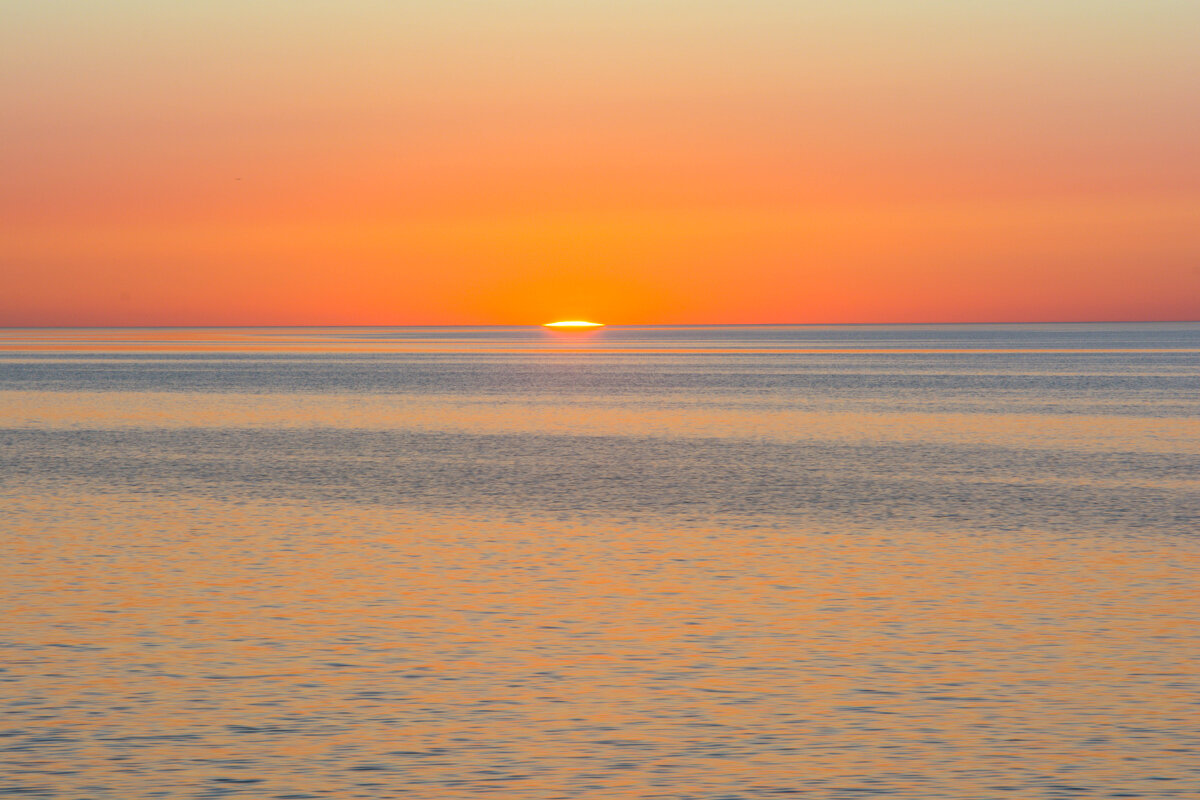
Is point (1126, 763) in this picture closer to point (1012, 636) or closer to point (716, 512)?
point (1012, 636)

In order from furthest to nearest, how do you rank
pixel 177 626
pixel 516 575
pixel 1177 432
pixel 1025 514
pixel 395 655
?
pixel 1177 432
pixel 1025 514
pixel 516 575
pixel 177 626
pixel 395 655

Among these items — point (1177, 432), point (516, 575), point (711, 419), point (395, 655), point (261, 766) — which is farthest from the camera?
point (711, 419)

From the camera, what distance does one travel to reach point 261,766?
985cm

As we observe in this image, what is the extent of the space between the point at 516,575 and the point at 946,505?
9.75m

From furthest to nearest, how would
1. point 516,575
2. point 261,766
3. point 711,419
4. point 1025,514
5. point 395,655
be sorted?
1. point 711,419
2. point 1025,514
3. point 516,575
4. point 395,655
5. point 261,766

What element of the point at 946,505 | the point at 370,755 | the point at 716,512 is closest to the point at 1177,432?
the point at 946,505

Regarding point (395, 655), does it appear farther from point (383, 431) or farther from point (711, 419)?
point (711, 419)

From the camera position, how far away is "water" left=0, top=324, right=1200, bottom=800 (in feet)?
32.6

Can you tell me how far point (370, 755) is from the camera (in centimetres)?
1013

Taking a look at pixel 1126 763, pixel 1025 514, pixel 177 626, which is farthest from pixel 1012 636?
pixel 1025 514

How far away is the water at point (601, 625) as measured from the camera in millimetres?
9945

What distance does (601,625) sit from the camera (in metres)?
14.7

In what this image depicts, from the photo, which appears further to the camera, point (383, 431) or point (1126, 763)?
point (383, 431)

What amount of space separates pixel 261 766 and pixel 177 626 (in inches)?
200
